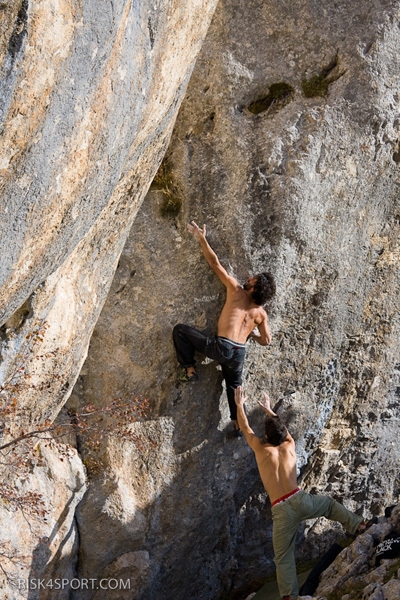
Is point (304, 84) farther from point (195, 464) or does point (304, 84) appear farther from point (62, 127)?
point (195, 464)

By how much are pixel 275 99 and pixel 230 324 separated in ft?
7.24

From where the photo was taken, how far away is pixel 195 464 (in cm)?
793

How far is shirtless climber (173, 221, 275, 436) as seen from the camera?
7.18 meters

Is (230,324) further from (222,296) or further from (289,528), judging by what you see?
(289,528)

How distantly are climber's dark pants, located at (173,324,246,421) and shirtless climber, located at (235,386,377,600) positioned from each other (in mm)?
209

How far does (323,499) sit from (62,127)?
4741 mm

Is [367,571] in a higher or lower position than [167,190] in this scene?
lower

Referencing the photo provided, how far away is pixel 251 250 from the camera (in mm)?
7371

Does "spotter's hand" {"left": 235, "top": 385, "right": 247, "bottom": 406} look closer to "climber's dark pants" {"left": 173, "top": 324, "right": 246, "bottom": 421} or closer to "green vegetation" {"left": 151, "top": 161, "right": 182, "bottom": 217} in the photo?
"climber's dark pants" {"left": 173, "top": 324, "right": 246, "bottom": 421}

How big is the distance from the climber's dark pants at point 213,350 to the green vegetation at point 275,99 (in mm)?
2206

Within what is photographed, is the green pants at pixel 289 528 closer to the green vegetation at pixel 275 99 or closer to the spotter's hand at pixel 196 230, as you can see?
the spotter's hand at pixel 196 230

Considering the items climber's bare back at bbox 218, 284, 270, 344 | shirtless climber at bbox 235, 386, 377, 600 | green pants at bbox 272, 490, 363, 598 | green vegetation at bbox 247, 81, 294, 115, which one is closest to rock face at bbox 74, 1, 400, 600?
green vegetation at bbox 247, 81, 294, 115

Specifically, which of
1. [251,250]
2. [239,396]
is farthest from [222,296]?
[239,396]

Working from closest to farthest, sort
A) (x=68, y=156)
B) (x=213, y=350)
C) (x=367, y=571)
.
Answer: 1. (x=68, y=156)
2. (x=367, y=571)
3. (x=213, y=350)
